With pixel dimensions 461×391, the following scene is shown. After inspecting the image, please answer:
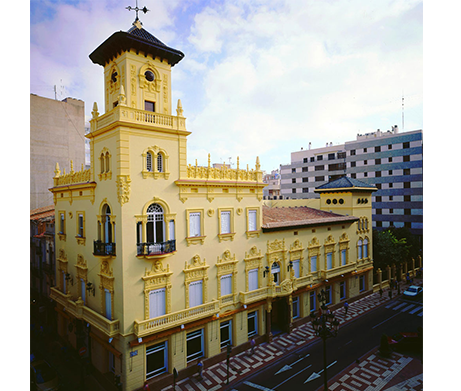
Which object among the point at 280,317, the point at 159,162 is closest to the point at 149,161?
the point at 159,162

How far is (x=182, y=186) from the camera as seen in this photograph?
13586 millimetres

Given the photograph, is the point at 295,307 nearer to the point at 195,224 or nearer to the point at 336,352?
the point at 336,352

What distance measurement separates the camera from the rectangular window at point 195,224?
1403cm

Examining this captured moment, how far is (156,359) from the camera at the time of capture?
41.6 ft

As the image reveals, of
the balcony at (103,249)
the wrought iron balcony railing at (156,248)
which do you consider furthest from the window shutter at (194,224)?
the balcony at (103,249)

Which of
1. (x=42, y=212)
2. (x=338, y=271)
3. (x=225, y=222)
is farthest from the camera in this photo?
(x=338, y=271)

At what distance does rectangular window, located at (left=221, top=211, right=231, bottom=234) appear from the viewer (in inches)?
599

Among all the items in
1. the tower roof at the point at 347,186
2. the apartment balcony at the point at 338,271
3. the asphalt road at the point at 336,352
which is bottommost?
the asphalt road at the point at 336,352

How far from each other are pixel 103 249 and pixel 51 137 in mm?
6859

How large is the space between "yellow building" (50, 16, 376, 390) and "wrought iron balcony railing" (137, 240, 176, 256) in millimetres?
44

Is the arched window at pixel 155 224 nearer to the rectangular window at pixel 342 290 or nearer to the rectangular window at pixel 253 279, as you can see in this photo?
the rectangular window at pixel 253 279

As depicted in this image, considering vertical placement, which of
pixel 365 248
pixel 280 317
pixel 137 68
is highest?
pixel 137 68

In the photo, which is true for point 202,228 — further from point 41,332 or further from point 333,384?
point 41,332

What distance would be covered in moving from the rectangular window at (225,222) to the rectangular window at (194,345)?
16.7 ft
